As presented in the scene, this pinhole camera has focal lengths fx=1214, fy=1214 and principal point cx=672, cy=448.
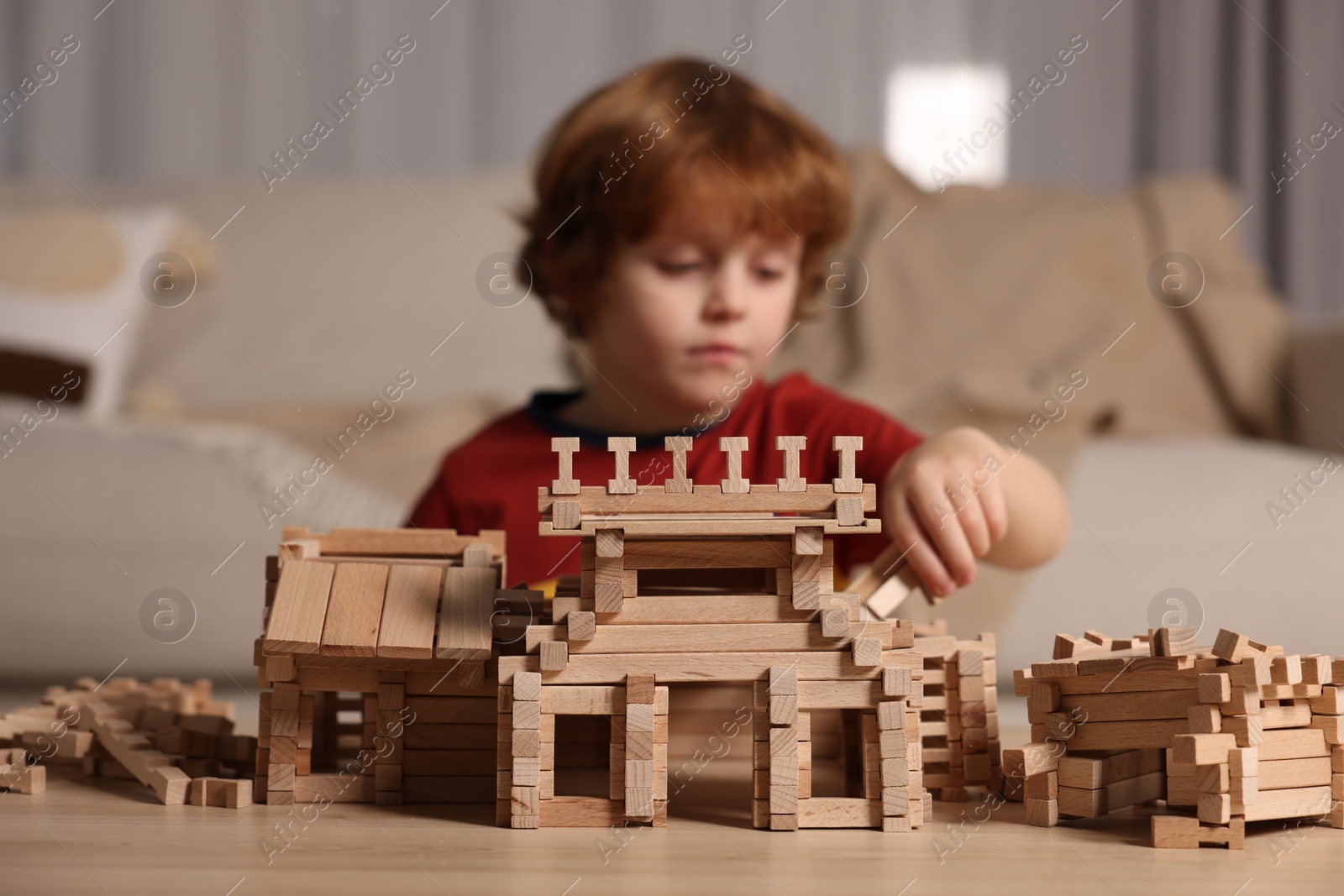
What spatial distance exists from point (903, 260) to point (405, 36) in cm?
171

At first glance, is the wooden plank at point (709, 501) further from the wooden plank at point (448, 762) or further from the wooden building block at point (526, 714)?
the wooden plank at point (448, 762)

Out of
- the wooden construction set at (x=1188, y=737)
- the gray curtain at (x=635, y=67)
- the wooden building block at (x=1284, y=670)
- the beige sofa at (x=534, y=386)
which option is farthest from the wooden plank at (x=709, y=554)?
the gray curtain at (x=635, y=67)

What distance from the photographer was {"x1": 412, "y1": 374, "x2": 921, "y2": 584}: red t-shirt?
1.42 meters

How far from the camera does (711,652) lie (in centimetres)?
79

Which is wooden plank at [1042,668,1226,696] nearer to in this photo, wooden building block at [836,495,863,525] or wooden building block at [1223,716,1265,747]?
wooden building block at [1223,716,1265,747]

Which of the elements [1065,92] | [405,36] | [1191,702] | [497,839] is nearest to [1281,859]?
[1191,702]

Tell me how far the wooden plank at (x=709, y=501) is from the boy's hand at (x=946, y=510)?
0.65 feet

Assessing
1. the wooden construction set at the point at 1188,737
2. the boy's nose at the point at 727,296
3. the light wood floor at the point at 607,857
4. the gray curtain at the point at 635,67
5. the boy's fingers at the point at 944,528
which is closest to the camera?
the light wood floor at the point at 607,857

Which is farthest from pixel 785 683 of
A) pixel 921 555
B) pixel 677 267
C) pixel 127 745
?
pixel 677 267

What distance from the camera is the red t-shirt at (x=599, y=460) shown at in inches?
55.9

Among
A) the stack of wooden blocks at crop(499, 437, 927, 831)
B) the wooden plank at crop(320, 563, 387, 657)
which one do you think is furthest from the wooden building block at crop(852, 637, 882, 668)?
the wooden plank at crop(320, 563, 387, 657)

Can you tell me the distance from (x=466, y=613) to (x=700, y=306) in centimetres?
57

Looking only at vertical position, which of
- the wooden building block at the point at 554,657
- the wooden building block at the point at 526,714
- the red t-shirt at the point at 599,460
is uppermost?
the red t-shirt at the point at 599,460

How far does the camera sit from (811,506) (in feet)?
2.58
